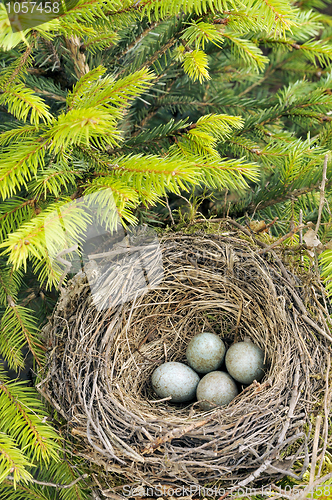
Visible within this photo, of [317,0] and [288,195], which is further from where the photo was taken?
[317,0]

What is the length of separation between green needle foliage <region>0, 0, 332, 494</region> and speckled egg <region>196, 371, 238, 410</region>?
394mm

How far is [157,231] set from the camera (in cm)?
108

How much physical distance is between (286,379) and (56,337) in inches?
22.5

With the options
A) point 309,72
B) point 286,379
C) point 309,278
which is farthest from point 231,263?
point 309,72

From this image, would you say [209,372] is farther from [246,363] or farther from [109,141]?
[109,141]

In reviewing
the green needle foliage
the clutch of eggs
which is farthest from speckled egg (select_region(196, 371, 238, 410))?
the green needle foliage

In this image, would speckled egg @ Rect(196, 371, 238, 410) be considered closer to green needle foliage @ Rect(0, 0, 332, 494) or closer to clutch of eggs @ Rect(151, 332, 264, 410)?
clutch of eggs @ Rect(151, 332, 264, 410)

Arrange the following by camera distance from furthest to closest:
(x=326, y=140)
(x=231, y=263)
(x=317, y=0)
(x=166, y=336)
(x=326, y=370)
A: 1. (x=317, y=0)
2. (x=166, y=336)
3. (x=231, y=263)
4. (x=326, y=140)
5. (x=326, y=370)

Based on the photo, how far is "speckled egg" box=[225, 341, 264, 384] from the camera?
3.50 ft

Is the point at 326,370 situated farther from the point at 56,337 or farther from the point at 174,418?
the point at 56,337

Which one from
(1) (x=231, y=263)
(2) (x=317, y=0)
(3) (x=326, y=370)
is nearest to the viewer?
(3) (x=326, y=370)

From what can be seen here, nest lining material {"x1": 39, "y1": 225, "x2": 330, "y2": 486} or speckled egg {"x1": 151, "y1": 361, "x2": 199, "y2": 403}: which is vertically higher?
nest lining material {"x1": 39, "y1": 225, "x2": 330, "y2": 486}

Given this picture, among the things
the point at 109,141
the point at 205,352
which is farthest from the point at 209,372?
the point at 109,141

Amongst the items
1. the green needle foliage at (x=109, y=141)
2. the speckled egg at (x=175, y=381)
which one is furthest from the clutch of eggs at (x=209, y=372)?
the green needle foliage at (x=109, y=141)
